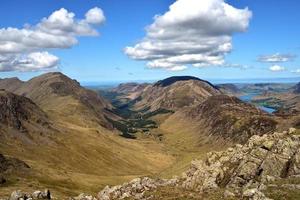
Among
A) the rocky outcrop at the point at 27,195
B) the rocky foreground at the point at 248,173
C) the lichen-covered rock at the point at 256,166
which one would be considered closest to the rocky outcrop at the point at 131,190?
the rocky foreground at the point at 248,173

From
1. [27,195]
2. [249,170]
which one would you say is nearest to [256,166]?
[249,170]

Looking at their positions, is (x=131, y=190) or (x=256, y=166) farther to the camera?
(x=131, y=190)

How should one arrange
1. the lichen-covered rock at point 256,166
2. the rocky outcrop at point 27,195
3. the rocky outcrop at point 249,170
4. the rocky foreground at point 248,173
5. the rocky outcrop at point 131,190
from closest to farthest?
the rocky foreground at point 248,173, the rocky outcrop at point 27,195, the rocky outcrop at point 249,170, the lichen-covered rock at point 256,166, the rocky outcrop at point 131,190

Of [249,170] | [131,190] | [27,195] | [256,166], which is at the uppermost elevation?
[256,166]

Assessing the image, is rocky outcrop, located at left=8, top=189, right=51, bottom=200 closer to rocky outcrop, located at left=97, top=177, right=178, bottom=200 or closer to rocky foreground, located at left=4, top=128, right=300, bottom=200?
rocky foreground, located at left=4, top=128, right=300, bottom=200

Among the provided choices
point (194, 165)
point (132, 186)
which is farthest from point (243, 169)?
point (194, 165)

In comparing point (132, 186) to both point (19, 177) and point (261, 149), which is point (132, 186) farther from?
point (19, 177)

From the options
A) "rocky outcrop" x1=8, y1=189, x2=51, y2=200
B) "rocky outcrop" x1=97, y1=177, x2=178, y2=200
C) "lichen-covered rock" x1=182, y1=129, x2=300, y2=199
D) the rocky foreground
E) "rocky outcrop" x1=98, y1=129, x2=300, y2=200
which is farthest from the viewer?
"rocky outcrop" x1=97, y1=177, x2=178, y2=200

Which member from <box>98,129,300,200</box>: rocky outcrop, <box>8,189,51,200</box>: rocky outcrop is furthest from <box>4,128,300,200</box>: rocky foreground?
<box>8,189,51,200</box>: rocky outcrop

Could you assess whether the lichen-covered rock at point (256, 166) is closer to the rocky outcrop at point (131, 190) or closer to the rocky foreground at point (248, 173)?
the rocky foreground at point (248, 173)

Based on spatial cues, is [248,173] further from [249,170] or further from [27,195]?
[27,195]

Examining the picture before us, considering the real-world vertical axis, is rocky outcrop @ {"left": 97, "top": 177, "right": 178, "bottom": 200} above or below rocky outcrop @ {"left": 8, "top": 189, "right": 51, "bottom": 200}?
below
